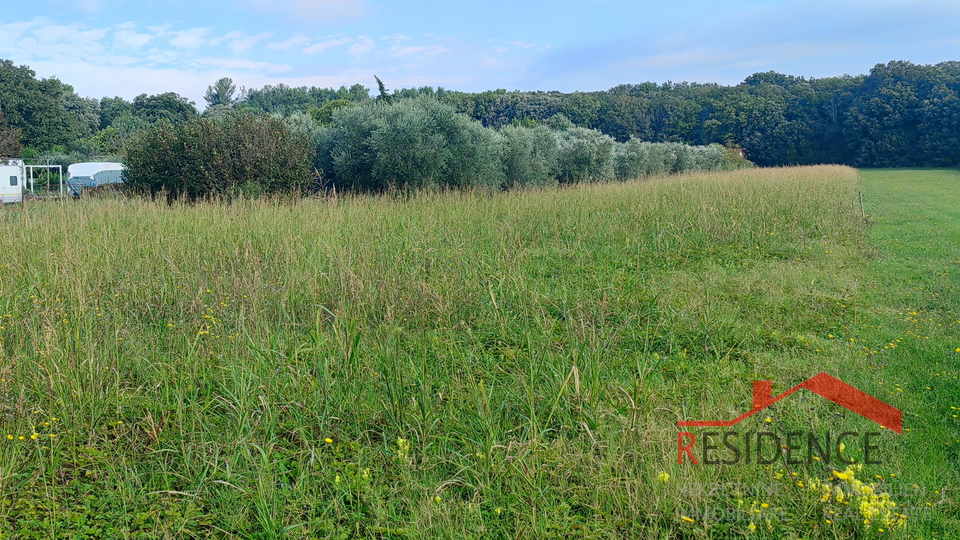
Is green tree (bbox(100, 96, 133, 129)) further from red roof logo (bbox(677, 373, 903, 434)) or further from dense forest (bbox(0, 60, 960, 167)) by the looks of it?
red roof logo (bbox(677, 373, 903, 434))

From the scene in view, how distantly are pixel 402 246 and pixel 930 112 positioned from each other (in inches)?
2284

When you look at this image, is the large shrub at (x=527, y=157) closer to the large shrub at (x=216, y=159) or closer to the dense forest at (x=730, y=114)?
the large shrub at (x=216, y=159)

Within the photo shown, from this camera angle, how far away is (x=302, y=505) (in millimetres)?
2748

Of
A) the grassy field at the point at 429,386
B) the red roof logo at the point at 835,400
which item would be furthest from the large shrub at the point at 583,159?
the red roof logo at the point at 835,400

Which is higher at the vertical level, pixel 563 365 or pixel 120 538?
pixel 563 365

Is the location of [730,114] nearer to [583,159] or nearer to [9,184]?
[583,159]

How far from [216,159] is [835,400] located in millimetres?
12263

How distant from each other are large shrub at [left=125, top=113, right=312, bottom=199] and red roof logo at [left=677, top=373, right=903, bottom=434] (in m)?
10.7

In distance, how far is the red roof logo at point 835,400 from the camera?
132 inches

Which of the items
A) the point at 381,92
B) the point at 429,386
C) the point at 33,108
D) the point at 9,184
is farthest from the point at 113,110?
the point at 429,386

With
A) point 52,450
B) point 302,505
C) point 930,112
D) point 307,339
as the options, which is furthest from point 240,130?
point 930,112

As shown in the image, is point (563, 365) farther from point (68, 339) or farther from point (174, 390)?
point (68, 339)

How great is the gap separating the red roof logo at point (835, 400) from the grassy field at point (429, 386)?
79 millimetres

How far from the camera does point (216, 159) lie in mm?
12570
